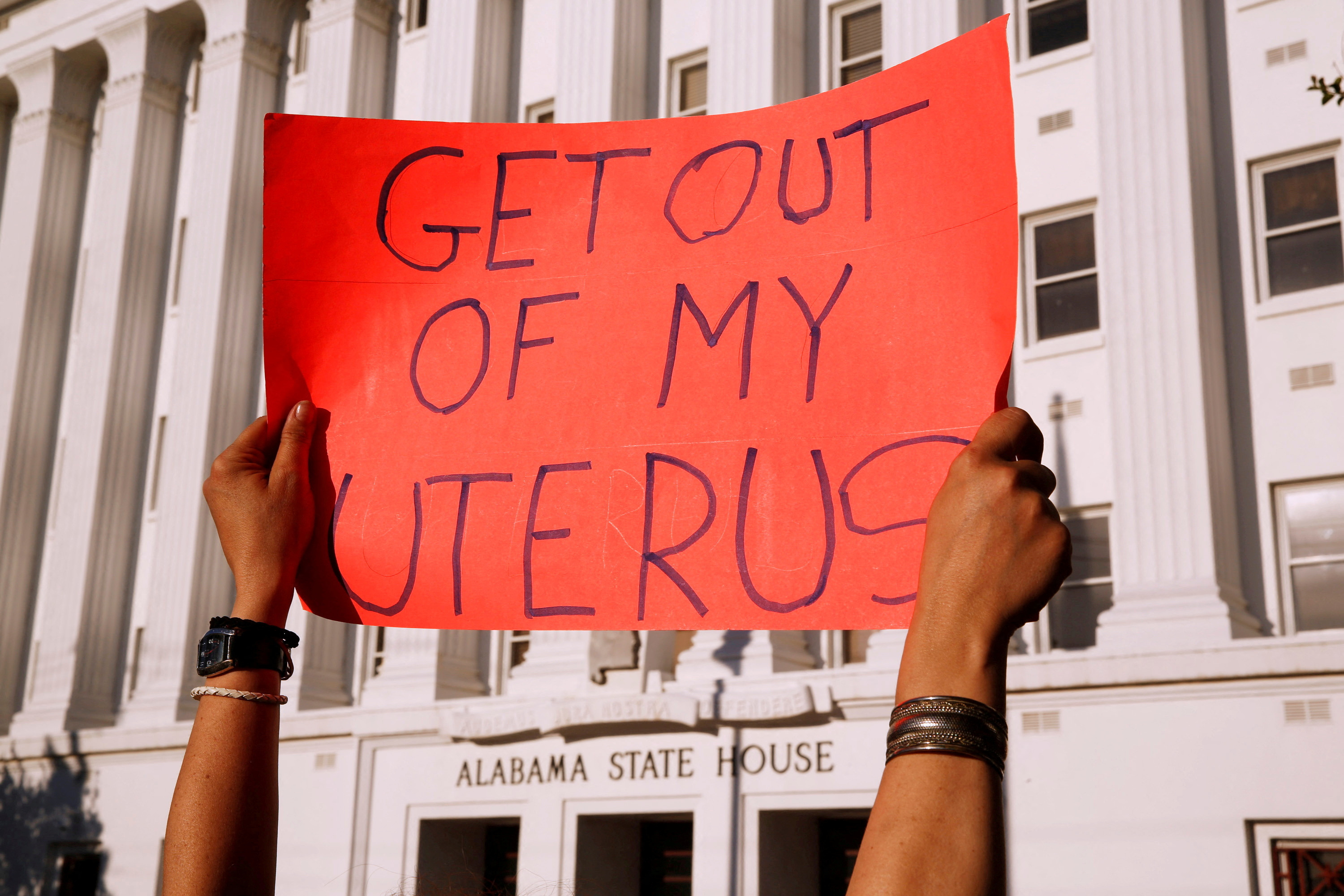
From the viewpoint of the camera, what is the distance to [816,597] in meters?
2.57

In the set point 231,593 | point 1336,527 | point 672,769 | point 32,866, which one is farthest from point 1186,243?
point 32,866

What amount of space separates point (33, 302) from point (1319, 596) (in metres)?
26.5

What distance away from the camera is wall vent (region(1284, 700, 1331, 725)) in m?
13.5

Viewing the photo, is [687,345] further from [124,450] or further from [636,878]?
[124,450]

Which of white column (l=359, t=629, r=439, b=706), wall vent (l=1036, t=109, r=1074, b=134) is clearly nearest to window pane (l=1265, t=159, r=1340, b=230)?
wall vent (l=1036, t=109, r=1074, b=134)

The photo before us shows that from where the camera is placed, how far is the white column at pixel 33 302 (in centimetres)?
2803

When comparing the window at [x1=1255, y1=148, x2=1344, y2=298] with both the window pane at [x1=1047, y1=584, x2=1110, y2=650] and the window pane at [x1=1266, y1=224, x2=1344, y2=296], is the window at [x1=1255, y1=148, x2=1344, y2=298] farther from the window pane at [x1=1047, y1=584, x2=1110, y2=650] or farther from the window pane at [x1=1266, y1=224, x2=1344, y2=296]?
the window pane at [x1=1047, y1=584, x2=1110, y2=650]

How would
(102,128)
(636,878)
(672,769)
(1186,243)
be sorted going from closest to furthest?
(1186,243)
(672,769)
(636,878)
(102,128)

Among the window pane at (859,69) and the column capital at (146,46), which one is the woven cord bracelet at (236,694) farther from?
the column capital at (146,46)

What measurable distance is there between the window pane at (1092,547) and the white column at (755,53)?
7630mm

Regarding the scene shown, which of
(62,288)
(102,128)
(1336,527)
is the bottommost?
(1336,527)

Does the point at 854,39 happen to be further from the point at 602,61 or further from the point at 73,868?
the point at 73,868

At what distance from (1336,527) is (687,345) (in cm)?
1436

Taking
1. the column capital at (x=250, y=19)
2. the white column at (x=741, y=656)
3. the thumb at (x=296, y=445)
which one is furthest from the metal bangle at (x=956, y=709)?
the column capital at (x=250, y=19)
